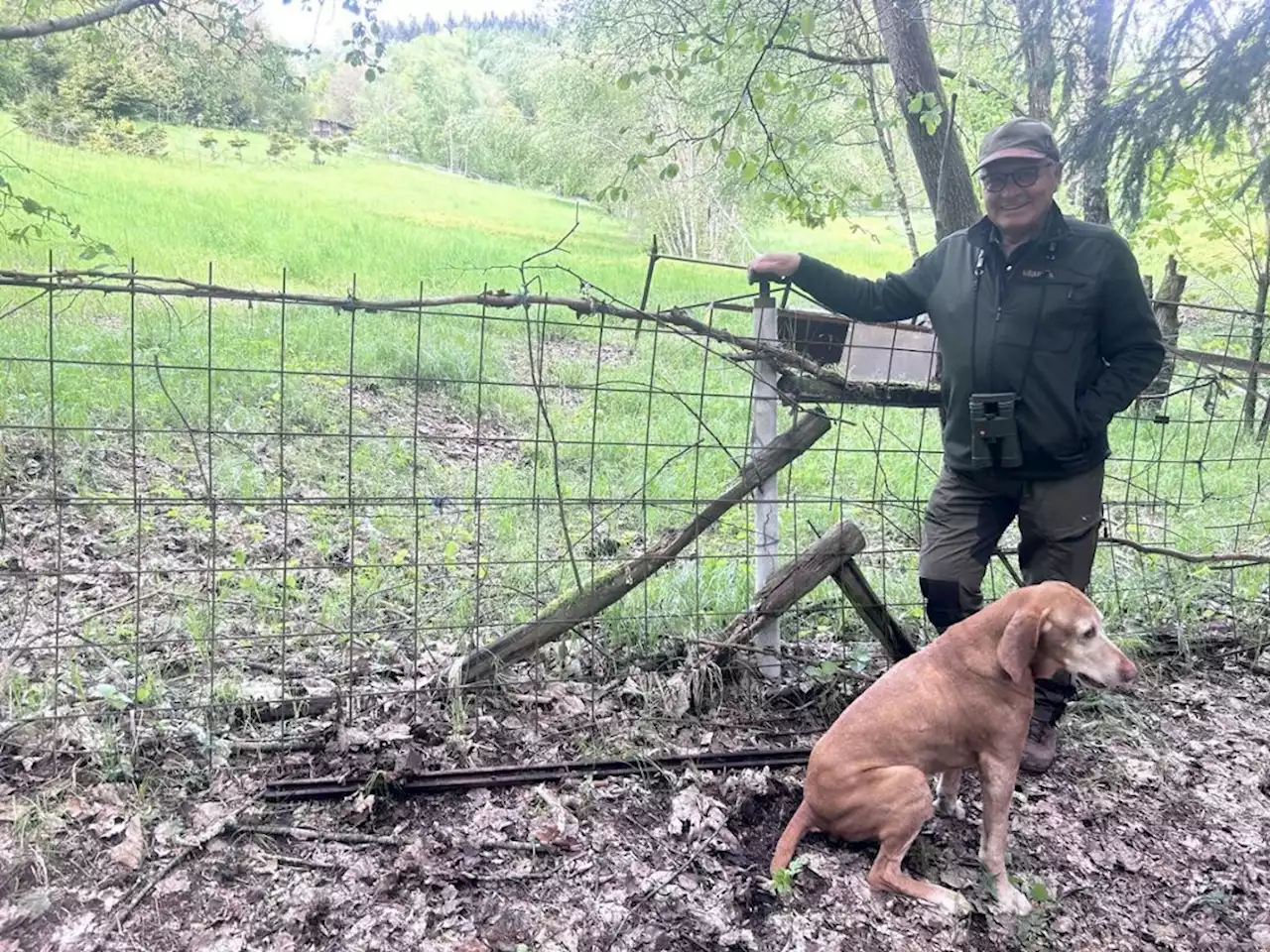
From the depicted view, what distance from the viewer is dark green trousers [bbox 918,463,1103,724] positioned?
11.1ft

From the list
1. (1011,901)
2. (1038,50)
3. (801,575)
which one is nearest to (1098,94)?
(1038,50)

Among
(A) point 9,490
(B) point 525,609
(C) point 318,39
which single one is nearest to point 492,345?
(C) point 318,39

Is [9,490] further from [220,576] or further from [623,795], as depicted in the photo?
[623,795]

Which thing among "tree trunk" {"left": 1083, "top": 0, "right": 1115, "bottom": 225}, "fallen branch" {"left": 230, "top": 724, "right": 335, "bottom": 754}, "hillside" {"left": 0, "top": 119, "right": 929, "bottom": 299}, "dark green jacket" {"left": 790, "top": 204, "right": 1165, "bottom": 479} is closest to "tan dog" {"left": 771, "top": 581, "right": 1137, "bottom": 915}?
"dark green jacket" {"left": 790, "top": 204, "right": 1165, "bottom": 479}

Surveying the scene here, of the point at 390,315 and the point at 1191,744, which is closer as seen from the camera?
the point at 1191,744

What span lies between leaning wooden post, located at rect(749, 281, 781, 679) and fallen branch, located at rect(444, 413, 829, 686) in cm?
7

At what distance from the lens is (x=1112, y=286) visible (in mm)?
3180

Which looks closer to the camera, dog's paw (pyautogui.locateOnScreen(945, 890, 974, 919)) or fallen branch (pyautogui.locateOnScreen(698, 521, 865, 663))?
dog's paw (pyautogui.locateOnScreen(945, 890, 974, 919))

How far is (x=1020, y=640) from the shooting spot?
2.77 metres

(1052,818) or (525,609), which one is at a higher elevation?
(525,609)

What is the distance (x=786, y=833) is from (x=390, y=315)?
25.8 ft

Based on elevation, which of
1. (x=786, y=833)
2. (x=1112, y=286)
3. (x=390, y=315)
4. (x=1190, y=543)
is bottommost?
(x=786, y=833)

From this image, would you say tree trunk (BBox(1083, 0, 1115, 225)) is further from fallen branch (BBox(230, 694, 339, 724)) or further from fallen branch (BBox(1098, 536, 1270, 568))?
fallen branch (BBox(230, 694, 339, 724))

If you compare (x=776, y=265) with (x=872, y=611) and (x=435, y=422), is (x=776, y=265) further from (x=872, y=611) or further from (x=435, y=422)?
(x=435, y=422)
